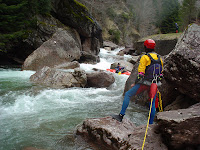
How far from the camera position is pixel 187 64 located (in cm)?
338

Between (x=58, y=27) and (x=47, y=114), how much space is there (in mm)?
13376

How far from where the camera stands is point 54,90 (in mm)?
7203

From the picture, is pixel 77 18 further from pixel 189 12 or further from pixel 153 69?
pixel 189 12

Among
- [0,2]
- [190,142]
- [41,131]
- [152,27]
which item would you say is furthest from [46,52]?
[152,27]

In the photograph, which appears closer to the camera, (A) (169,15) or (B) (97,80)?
(B) (97,80)

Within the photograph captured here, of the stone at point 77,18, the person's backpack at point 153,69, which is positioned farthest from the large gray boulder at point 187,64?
the stone at point 77,18

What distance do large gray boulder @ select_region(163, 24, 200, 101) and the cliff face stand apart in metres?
12.4

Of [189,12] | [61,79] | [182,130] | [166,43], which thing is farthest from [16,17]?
[189,12]

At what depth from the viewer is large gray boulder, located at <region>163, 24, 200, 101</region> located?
10.9ft

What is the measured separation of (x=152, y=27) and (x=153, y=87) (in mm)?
48259

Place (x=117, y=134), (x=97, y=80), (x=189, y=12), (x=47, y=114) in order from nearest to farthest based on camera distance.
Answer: (x=117, y=134) < (x=47, y=114) < (x=97, y=80) < (x=189, y=12)

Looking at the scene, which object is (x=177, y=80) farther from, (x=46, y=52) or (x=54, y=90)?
(x=46, y=52)

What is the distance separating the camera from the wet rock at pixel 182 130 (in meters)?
2.27

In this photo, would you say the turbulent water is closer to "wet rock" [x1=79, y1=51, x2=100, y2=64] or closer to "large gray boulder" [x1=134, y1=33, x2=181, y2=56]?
"wet rock" [x1=79, y1=51, x2=100, y2=64]
